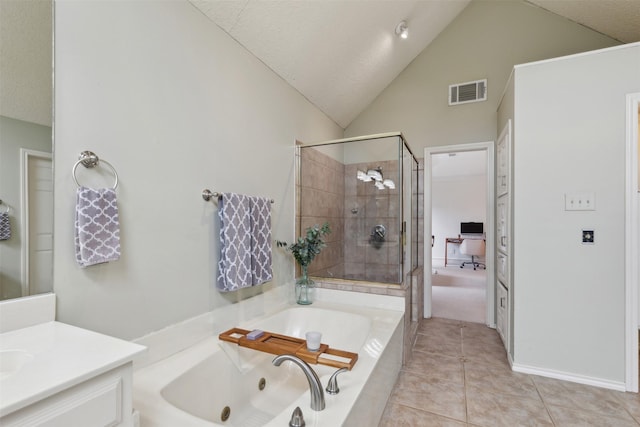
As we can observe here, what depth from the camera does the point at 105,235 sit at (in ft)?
3.95

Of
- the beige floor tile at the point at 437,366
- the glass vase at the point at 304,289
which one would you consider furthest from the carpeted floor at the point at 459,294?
the glass vase at the point at 304,289

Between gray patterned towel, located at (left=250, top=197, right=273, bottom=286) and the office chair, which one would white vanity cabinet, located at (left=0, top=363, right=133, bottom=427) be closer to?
gray patterned towel, located at (left=250, top=197, right=273, bottom=286)

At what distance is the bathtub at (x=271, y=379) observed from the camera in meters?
1.14

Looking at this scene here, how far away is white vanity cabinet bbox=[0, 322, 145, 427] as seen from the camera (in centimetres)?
62

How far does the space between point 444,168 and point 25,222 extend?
769 cm

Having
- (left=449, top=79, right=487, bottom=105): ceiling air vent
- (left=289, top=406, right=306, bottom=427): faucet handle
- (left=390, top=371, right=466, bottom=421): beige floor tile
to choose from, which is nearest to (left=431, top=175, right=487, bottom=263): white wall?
(left=449, top=79, right=487, bottom=105): ceiling air vent

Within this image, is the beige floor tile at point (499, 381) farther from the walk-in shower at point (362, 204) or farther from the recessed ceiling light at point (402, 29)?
the recessed ceiling light at point (402, 29)

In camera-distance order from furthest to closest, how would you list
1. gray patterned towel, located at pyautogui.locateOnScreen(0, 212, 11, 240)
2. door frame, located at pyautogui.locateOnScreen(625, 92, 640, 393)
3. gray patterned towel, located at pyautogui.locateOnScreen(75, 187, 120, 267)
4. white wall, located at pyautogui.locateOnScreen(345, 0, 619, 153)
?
white wall, located at pyautogui.locateOnScreen(345, 0, 619, 153)
door frame, located at pyautogui.locateOnScreen(625, 92, 640, 393)
gray patterned towel, located at pyautogui.locateOnScreen(75, 187, 120, 267)
gray patterned towel, located at pyautogui.locateOnScreen(0, 212, 11, 240)

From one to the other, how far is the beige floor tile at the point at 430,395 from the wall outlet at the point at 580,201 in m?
1.52

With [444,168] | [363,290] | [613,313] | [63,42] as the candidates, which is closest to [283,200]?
[363,290]

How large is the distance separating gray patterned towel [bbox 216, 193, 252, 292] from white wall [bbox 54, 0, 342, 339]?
6 cm

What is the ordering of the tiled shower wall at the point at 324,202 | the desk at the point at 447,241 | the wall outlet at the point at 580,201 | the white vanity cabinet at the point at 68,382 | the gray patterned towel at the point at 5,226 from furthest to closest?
the desk at the point at 447,241
the tiled shower wall at the point at 324,202
the wall outlet at the point at 580,201
the gray patterned towel at the point at 5,226
the white vanity cabinet at the point at 68,382

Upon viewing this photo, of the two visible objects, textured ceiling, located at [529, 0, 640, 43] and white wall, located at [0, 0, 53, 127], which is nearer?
white wall, located at [0, 0, 53, 127]

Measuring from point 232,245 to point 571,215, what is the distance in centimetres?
240
